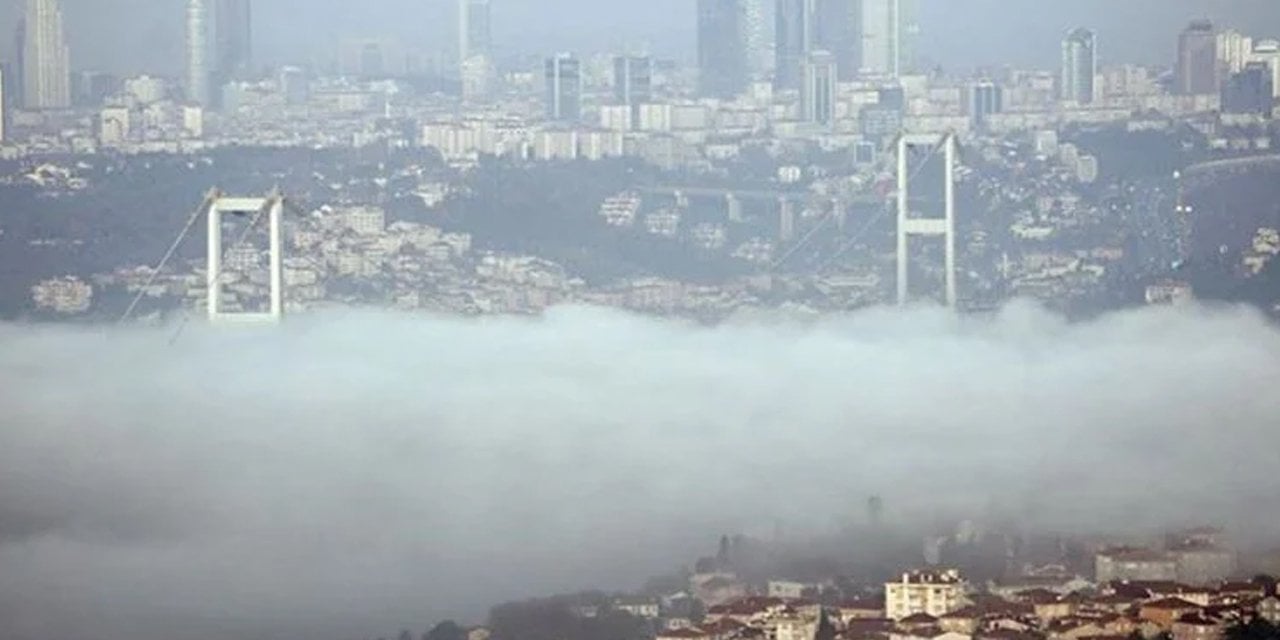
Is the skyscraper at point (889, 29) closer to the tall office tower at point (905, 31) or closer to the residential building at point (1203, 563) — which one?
the tall office tower at point (905, 31)

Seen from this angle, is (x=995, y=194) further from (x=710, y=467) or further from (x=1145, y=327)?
(x=710, y=467)

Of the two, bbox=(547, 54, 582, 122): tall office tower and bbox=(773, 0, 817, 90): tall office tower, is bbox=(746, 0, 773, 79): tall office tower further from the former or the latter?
bbox=(547, 54, 582, 122): tall office tower


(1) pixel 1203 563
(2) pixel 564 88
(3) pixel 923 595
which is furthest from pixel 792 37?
(3) pixel 923 595

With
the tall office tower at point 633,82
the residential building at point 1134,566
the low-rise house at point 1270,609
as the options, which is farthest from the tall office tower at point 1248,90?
the low-rise house at point 1270,609

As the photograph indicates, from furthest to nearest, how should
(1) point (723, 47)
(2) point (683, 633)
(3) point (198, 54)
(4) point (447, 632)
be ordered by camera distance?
(1) point (723, 47) → (3) point (198, 54) → (4) point (447, 632) → (2) point (683, 633)

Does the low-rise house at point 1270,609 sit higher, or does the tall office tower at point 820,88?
the tall office tower at point 820,88

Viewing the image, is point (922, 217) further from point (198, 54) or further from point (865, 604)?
point (865, 604)
